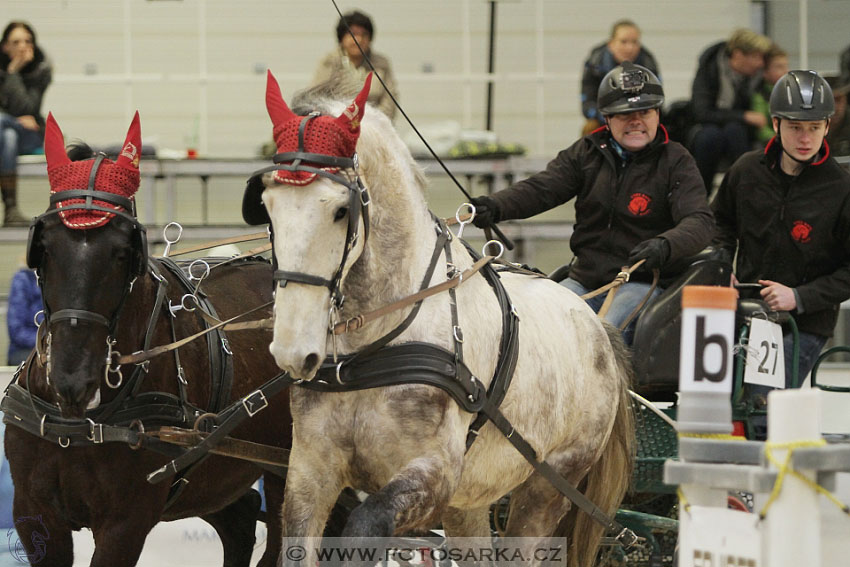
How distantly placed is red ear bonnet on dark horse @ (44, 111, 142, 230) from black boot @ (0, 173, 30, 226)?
4.90 meters

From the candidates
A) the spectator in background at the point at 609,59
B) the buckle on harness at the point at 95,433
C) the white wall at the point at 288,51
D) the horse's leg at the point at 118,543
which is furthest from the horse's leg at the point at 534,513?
the white wall at the point at 288,51

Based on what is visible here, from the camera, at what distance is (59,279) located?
3439 mm

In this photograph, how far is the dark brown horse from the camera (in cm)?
344

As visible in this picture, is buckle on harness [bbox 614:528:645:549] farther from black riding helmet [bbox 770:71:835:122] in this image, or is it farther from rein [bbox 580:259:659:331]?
black riding helmet [bbox 770:71:835:122]

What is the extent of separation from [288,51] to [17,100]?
2.86 m

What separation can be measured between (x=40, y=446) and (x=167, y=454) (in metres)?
0.39

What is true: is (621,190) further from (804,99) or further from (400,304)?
(400,304)

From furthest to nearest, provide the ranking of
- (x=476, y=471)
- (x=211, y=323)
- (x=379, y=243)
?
(x=211, y=323) → (x=476, y=471) → (x=379, y=243)

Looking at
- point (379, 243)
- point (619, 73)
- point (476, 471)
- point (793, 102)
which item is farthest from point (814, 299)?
point (379, 243)

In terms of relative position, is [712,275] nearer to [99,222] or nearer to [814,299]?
[814,299]

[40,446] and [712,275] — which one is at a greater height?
[712,275]

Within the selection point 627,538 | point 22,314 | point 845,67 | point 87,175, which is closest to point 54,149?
point 87,175

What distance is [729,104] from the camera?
26.3 feet

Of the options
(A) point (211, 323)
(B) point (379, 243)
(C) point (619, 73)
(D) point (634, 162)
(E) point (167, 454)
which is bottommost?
(E) point (167, 454)
